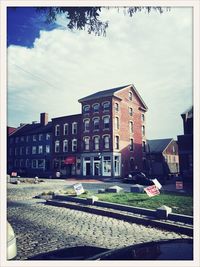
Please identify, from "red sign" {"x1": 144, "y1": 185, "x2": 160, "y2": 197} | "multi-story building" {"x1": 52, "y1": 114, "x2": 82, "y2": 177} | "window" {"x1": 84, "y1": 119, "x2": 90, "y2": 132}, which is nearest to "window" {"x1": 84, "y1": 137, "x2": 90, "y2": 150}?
"multi-story building" {"x1": 52, "y1": 114, "x2": 82, "y2": 177}

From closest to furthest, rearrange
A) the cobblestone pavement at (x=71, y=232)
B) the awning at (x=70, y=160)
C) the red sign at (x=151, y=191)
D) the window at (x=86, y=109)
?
the cobblestone pavement at (x=71, y=232)
the red sign at (x=151, y=191)
the window at (x=86, y=109)
the awning at (x=70, y=160)

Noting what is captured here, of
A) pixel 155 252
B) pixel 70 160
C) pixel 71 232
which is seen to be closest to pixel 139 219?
pixel 71 232

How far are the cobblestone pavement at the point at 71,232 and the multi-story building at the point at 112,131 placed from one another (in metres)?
16.8

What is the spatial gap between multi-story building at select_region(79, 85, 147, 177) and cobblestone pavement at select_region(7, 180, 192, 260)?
662 inches

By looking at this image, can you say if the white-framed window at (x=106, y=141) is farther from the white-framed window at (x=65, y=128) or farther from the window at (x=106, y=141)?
the white-framed window at (x=65, y=128)

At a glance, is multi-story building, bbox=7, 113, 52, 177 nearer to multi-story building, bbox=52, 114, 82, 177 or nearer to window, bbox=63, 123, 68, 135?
multi-story building, bbox=52, 114, 82, 177

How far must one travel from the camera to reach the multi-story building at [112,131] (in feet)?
81.1

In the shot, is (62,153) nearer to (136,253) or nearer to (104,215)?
(104,215)

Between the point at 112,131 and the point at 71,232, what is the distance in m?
19.2

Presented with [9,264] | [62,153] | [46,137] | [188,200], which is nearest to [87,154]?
[62,153]

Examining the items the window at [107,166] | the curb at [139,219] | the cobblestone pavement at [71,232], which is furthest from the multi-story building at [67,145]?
the cobblestone pavement at [71,232]

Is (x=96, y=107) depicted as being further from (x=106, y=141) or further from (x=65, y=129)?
(x=65, y=129)

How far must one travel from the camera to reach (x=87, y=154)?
86.8ft

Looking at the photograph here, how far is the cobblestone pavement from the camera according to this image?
5199mm
